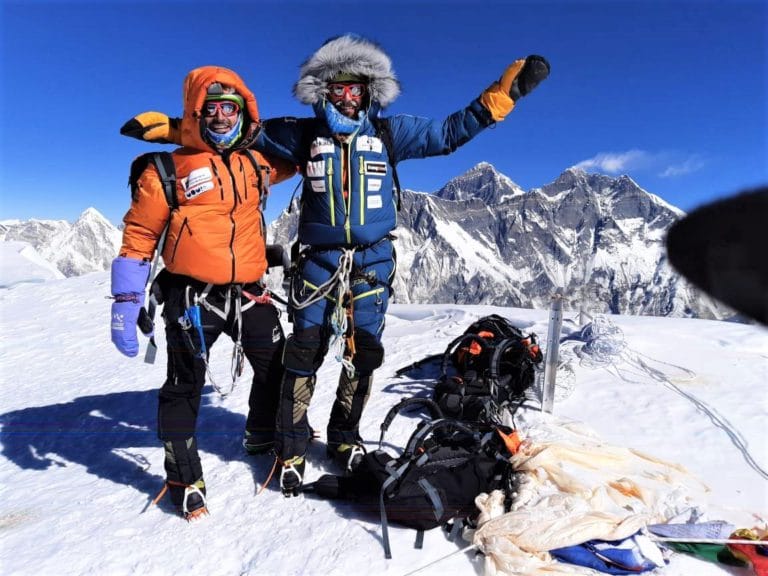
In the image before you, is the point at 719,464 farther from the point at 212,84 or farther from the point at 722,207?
the point at 212,84

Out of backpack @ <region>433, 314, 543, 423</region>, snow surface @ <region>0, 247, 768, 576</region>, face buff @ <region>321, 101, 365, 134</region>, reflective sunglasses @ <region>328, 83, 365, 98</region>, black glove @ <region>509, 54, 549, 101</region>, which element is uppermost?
black glove @ <region>509, 54, 549, 101</region>

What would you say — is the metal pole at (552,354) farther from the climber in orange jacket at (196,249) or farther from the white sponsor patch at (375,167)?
the climber in orange jacket at (196,249)

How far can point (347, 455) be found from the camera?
13.3 feet

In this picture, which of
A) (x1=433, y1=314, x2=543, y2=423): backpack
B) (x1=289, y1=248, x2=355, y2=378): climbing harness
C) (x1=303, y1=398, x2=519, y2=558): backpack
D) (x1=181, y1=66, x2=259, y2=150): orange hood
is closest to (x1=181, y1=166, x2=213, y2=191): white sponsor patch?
(x1=181, y1=66, x2=259, y2=150): orange hood

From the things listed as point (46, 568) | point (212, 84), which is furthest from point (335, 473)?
point (212, 84)

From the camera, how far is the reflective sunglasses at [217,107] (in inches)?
133

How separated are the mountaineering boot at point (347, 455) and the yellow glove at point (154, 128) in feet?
9.15

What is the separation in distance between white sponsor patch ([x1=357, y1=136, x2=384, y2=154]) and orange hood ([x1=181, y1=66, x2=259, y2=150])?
2.63 feet

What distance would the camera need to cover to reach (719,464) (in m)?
4.06

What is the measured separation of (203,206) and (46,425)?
3.93m

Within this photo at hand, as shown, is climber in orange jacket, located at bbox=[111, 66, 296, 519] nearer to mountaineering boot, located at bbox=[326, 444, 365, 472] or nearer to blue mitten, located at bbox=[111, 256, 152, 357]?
blue mitten, located at bbox=[111, 256, 152, 357]

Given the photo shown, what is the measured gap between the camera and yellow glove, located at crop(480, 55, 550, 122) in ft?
11.6

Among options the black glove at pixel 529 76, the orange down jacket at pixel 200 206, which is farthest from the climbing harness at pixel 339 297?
the black glove at pixel 529 76

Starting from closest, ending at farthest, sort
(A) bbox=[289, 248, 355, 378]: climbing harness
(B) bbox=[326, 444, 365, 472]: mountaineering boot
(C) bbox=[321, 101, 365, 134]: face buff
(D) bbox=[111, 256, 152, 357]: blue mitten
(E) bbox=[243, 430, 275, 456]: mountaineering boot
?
(D) bbox=[111, 256, 152, 357]: blue mitten < (C) bbox=[321, 101, 365, 134]: face buff < (A) bbox=[289, 248, 355, 378]: climbing harness < (B) bbox=[326, 444, 365, 472]: mountaineering boot < (E) bbox=[243, 430, 275, 456]: mountaineering boot
